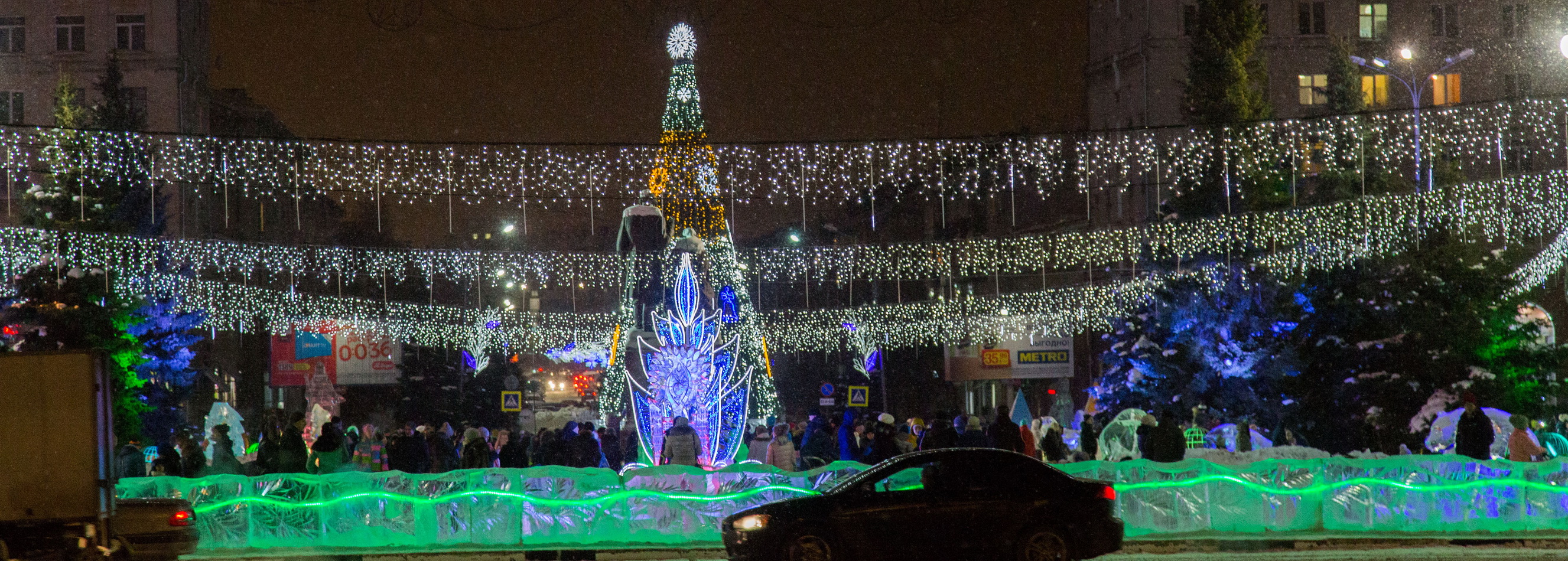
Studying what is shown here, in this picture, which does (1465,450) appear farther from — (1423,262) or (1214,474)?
(1423,262)

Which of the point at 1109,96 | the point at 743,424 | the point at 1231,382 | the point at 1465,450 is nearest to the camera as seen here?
the point at 1465,450

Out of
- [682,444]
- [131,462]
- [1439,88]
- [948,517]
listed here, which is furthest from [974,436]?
[1439,88]

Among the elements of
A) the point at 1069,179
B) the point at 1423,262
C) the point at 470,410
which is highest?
the point at 1069,179

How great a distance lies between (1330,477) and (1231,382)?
21252 mm

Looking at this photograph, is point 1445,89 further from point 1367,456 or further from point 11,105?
point 11,105

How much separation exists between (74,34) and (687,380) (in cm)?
4168

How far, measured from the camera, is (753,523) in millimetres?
12609

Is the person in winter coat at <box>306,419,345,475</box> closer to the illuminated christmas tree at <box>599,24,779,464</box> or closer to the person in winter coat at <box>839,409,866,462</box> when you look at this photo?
the illuminated christmas tree at <box>599,24,779,464</box>

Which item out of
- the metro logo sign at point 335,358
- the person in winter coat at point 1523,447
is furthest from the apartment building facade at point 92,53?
the person in winter coat at point 1523,447

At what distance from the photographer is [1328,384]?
3428 cm

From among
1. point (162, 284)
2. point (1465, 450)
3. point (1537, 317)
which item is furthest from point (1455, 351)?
point (162, 284)

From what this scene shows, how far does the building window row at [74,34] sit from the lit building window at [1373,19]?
48267 millimetres

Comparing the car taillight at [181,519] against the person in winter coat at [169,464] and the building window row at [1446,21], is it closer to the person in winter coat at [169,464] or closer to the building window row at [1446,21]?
the person in winter coat at [169,464]

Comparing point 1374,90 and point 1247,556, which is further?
point 1374,90
